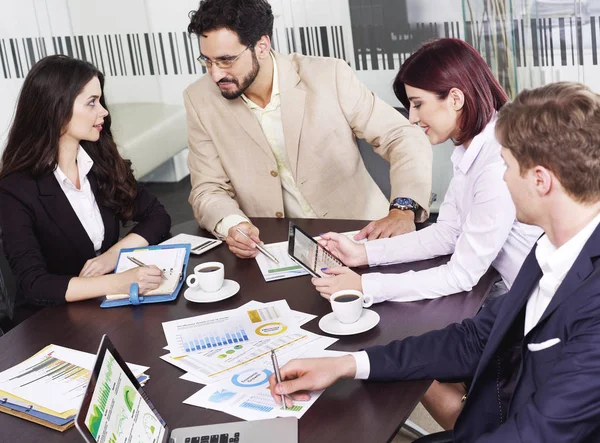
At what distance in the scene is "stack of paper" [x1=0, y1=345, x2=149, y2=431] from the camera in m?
1.61

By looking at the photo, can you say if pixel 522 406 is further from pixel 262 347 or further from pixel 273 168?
pixel 273 168

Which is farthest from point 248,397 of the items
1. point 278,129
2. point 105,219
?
point 278,129

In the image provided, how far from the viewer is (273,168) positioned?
2.90 metres

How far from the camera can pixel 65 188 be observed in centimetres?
256

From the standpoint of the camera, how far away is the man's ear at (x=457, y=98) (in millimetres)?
2098

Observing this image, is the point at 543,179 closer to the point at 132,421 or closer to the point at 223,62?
the point at 132,421

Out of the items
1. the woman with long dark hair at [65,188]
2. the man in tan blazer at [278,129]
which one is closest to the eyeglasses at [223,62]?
the man in tan blazer at [278,129]

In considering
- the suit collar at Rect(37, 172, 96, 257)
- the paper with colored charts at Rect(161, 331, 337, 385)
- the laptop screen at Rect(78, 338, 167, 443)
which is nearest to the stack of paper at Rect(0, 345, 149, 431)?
the paper with colored charts at Rect(161, 331, 337, 385)

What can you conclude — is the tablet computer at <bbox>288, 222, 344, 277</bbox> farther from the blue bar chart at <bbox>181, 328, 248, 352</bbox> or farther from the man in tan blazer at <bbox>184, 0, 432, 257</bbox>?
the man in tan blazer at <bbox>184, 0, 432, 257</bbox>

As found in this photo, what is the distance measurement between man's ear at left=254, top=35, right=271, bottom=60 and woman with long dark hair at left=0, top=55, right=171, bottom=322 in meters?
0.58

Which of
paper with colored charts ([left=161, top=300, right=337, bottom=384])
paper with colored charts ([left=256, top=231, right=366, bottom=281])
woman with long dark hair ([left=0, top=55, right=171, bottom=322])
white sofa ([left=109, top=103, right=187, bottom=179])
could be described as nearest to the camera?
paper with colored charts ([left=161, top=300, right=337, bottom=384])

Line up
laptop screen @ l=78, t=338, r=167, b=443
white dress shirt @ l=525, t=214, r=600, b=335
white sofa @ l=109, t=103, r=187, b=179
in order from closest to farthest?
laptop screen @ l=78, t=338, r=167, b=443
white dress shirt @ l=525, t=214, r=600, b=335
white sofa @ l=109, t=103, r=187, b=179

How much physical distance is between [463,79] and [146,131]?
293cm

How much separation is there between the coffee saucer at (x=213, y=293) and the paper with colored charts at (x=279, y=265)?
0.35 feet
